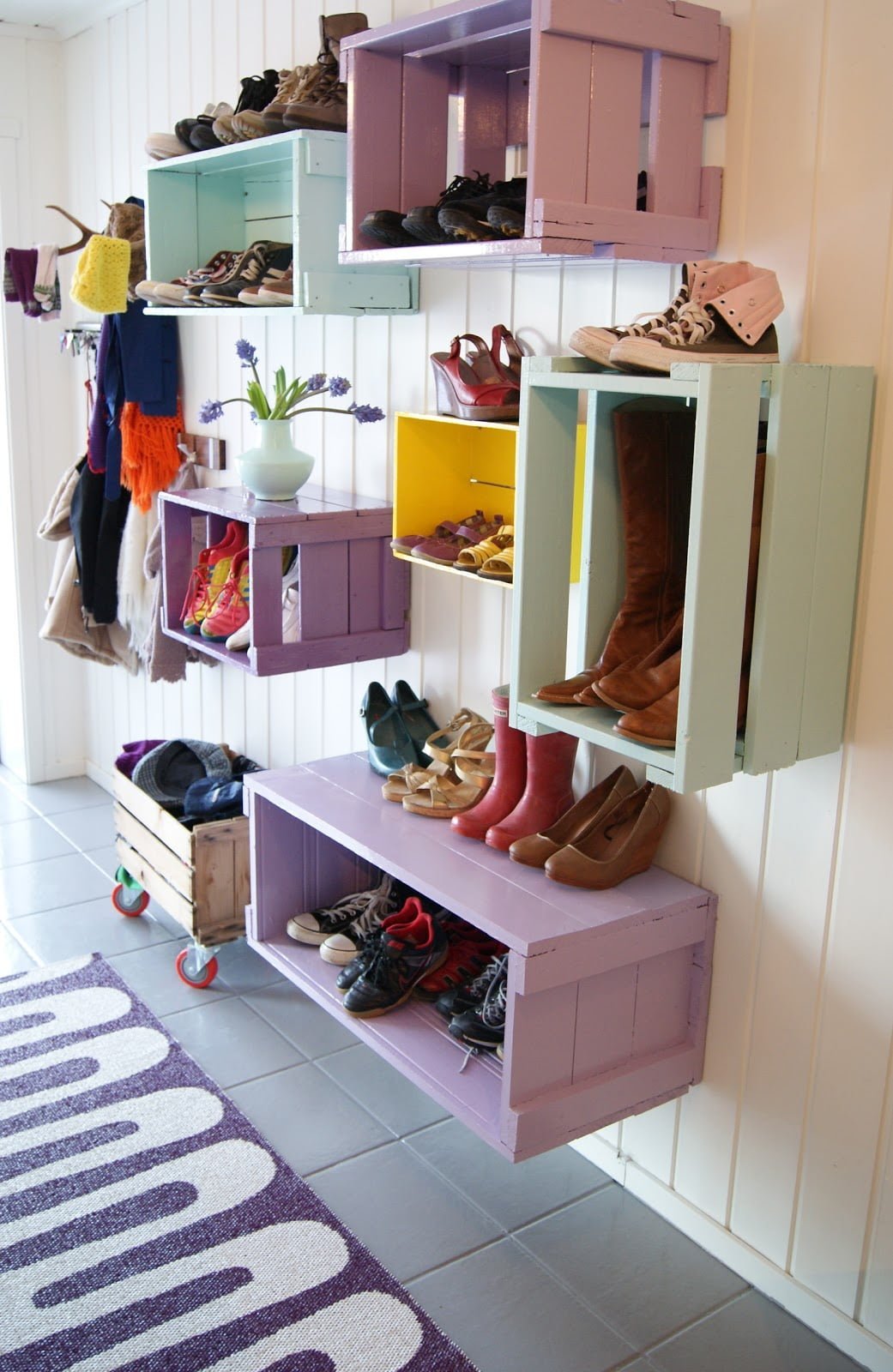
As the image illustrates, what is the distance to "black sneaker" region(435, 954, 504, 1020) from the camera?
2389 millimetres

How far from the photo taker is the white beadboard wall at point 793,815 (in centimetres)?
183

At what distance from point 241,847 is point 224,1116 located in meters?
0.73

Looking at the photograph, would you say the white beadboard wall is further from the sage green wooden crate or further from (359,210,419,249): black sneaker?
(359,210,419,249): black sneaker

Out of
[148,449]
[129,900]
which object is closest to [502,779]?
[129,900]

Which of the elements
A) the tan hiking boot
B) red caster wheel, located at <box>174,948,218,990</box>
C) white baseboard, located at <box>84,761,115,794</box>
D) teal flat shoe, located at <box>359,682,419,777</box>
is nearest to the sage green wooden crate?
teal flat shoe, located at <box>359,682,419,777</box>

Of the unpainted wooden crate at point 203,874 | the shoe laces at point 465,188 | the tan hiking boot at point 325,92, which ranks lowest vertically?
the unpainted wooden crate at point 203,874

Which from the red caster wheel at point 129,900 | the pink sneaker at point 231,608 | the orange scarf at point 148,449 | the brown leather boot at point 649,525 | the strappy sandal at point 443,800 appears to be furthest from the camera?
the orange scarf at point 148,449

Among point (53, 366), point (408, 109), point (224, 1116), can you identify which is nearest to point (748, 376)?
point (408, 109)

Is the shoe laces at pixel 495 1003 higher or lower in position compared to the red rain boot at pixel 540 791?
lower

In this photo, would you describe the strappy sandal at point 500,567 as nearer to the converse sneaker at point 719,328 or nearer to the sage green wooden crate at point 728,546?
the sage green wooden crate at point 728,546

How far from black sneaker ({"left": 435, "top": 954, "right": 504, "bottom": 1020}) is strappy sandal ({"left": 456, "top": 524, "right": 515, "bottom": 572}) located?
76 cm

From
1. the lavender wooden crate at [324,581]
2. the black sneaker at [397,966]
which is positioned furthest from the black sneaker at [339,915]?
the lavender wooden crate at [324,581]

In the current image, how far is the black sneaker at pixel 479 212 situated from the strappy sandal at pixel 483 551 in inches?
20.8

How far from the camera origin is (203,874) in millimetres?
3133
